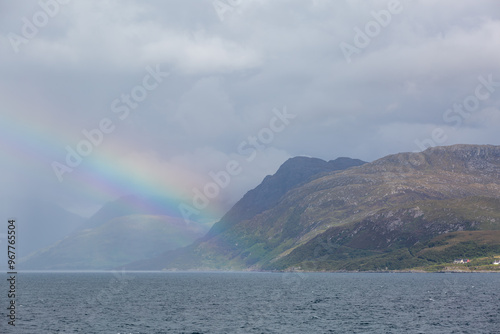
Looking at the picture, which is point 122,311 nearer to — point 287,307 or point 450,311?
point 287,307

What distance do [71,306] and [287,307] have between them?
239ft

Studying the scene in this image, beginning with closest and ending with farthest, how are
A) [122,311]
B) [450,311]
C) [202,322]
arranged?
1. [202,322]
2. [450,311]
3. [122,311]

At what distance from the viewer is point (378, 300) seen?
173375 mm

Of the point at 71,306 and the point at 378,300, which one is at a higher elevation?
the point at 71,306

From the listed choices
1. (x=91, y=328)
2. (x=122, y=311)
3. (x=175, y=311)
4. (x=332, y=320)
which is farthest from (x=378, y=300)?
(x=91, y=328)

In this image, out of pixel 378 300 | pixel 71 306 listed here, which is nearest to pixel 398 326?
pixel 378 300

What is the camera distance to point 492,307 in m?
144

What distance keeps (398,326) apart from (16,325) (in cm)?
8919

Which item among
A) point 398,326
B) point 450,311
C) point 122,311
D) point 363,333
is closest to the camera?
point 363,333

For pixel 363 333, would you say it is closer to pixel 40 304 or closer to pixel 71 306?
pixel 71 306

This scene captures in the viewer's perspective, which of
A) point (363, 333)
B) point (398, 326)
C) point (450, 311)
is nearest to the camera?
point (363, 333)

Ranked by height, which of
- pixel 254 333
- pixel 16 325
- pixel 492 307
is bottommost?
pixel 492 307

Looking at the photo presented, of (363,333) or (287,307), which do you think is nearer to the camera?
(363,333)

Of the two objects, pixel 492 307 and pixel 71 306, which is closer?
pixel 492 307
